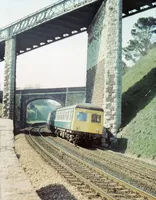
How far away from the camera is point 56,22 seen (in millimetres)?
30719

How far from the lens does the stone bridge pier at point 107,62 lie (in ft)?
72.4

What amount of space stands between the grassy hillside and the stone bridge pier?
1.43 m

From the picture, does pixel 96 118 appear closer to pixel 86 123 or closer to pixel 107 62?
pixel 86 123

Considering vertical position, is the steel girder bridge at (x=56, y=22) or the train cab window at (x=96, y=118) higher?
the steel girder bridge at (x=56, y=22)

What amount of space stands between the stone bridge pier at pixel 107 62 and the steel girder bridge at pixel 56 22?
1.13 metres

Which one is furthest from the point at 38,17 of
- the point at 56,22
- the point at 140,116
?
the point at 140,116

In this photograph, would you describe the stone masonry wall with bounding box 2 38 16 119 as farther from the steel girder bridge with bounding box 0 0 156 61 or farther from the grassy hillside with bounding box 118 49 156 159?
the grassy hillside with bounding box 118 49 156 159

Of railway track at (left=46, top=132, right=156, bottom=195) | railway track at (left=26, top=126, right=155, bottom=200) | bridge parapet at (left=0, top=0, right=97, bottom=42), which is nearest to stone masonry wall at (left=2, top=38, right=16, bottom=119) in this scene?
bridge parapet at (left=0, top=0, right=97, bottom=42)

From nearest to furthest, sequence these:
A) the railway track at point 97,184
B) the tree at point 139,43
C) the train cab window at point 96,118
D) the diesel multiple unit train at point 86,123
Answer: the railway track at point 97,184, the diesel multiple unit train at point 86,123, the train cab window at point 96,118, the tree at point 139,43

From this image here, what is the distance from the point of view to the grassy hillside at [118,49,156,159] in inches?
682

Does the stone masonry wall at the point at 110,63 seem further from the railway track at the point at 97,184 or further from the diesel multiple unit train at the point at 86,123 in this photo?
the railway track at the point at 97,184

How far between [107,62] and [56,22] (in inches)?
401

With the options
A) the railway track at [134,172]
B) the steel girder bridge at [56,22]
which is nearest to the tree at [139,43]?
the steel girder bridge at [56,22]

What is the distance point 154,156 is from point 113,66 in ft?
28.2
